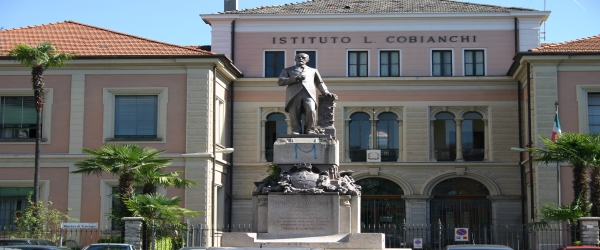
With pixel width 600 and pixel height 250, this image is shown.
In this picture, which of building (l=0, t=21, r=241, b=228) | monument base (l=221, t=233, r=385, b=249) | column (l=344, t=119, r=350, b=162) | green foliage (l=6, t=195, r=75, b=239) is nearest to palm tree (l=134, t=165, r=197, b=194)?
green foliage (l=6, t=195, r=75, b=239)

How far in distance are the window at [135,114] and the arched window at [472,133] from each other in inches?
551

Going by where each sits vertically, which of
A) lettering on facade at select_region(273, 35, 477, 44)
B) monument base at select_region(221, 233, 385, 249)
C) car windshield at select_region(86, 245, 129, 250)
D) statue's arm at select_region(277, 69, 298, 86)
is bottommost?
car windshield at select_region(86, 245, 129, 250)

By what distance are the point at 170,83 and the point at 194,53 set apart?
160 cm

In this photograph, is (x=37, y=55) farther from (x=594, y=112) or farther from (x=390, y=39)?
(x=594, y=112)

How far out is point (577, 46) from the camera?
38.8 meters

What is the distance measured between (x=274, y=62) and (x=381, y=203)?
27.2ft

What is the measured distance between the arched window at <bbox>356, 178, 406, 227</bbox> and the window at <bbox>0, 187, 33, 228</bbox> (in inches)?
573

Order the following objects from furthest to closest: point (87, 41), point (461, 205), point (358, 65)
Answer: point (358, 65) < point (461, 205) < point (87, 41)

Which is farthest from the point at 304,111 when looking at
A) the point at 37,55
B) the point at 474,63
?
the point at 474,63

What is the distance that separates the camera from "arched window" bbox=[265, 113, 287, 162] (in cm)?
4341

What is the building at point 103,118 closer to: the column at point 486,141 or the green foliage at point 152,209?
the green foliage at point 152,209

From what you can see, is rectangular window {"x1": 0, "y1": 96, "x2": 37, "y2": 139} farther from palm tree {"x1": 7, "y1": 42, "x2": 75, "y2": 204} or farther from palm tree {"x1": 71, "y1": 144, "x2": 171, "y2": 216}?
palm tree {"x1": 71, "y1": 144, "x2": 171, "y2": 216}

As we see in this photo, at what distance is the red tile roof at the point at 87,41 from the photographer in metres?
39.2

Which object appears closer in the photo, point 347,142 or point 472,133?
point 472,133
